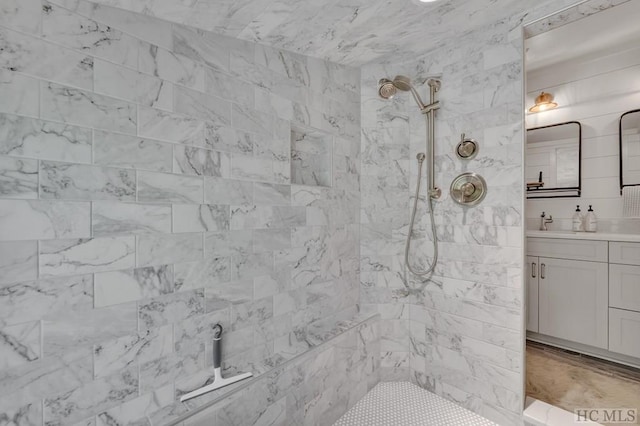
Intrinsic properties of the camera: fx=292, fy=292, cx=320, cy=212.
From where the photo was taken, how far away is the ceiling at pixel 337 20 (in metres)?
1.28

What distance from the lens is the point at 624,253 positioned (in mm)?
2238

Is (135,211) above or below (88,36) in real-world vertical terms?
below

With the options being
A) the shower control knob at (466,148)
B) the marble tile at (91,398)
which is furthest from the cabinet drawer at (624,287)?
the marble tile at (91,398)

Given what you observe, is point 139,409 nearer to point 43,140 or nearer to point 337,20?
point 43,140

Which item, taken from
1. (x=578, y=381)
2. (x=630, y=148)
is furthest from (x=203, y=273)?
(x=630, y=148)

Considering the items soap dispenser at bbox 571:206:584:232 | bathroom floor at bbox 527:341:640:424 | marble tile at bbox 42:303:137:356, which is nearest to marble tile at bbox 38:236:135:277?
marble tile at bbox 42:303:137:356

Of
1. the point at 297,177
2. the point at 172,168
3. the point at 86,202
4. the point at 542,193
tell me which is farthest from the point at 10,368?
the point at 542,193

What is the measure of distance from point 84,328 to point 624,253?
11.1 feet

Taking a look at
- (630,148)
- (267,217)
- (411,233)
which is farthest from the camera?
(630,148)

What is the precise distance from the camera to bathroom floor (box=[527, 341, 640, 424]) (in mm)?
1883

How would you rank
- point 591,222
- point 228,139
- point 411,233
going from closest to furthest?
point 228,139
point 411,233
point 591,222

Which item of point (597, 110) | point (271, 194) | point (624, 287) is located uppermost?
point (597, 110)

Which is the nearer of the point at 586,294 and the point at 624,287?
the point at 624,287

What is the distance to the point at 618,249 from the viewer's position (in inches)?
89.0
